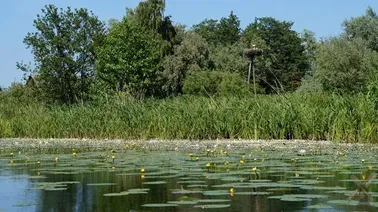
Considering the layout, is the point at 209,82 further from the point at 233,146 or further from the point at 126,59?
the point at 233,146

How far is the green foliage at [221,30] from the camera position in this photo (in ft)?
251

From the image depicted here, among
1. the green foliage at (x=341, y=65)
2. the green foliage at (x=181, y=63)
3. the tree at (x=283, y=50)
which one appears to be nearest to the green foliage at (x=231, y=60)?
the tree at (x=283, y=50)

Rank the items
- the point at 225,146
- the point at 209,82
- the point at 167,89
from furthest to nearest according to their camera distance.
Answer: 1. the point at 167,89
2. the point at 209,82
3. the point at 225,146

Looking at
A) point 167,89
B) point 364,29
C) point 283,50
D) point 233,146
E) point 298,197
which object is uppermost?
point 283,50

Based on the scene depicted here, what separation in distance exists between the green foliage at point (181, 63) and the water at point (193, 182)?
28678 millimetres

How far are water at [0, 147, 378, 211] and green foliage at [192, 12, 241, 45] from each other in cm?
6195

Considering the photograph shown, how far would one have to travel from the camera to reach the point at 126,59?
31391 millimetres

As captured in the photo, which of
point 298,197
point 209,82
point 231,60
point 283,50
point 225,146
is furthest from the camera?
point 283,50

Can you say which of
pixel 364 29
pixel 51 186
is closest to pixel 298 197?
pixel 51 186

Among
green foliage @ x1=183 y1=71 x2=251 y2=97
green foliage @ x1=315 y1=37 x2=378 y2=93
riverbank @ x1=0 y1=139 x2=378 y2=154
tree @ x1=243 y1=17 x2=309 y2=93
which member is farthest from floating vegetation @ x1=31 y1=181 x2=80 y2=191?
tree @ x1=243 y1=17 x2=309 y2=93

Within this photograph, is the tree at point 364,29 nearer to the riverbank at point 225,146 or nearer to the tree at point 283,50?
the tree at point 283,50

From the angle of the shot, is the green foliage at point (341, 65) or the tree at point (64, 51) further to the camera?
the green foliage at point (341, 65)

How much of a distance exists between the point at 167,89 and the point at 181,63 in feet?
5.96

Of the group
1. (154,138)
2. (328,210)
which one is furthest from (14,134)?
(328,210)
